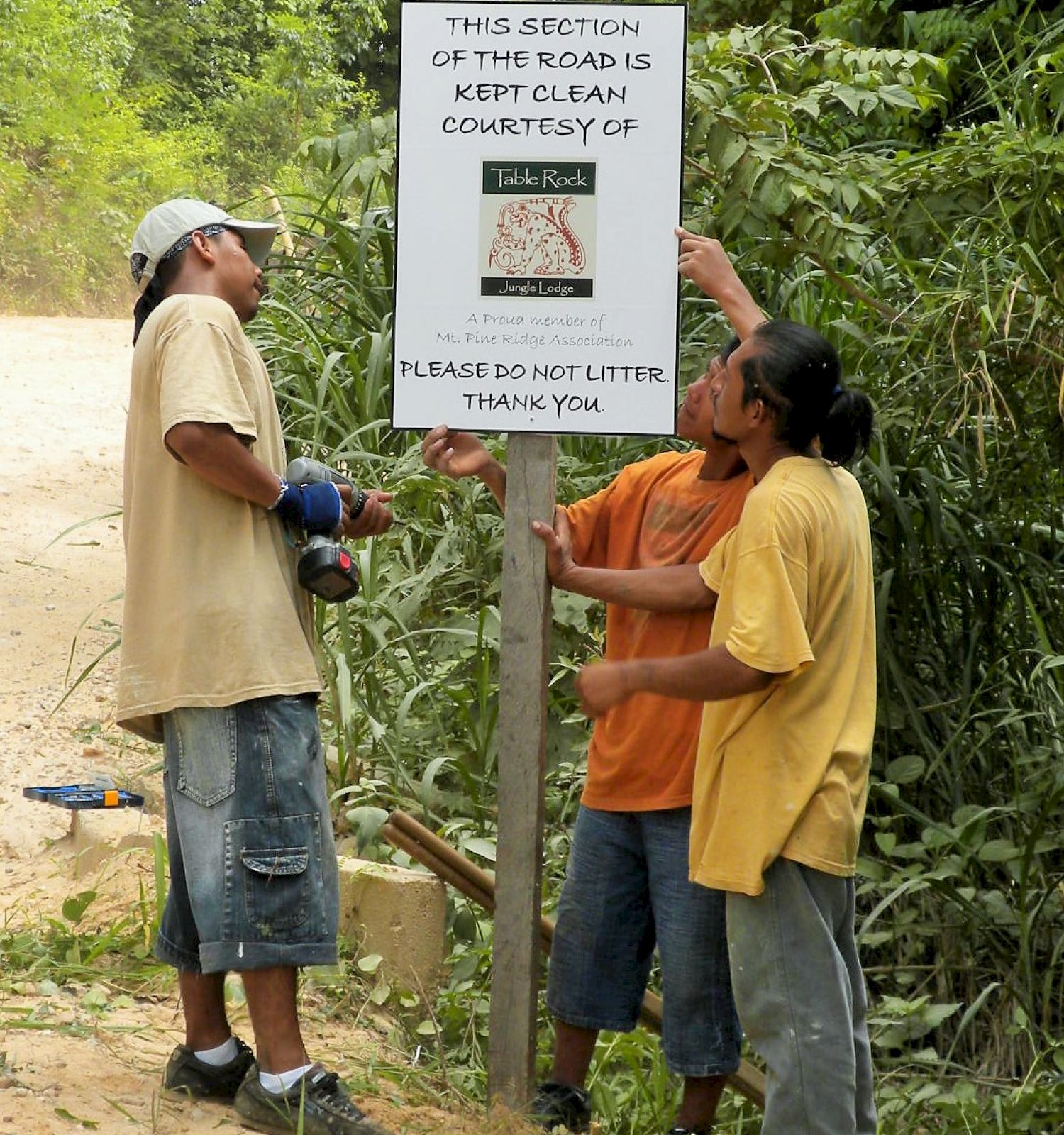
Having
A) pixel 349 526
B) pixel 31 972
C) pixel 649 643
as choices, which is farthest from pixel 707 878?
pixel 31 972

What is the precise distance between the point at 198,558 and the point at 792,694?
1.08 metres

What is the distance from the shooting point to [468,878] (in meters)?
3.45

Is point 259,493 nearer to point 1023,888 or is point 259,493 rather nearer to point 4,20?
point 1023,888

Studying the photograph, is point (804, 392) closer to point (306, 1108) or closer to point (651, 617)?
point (651, 617)

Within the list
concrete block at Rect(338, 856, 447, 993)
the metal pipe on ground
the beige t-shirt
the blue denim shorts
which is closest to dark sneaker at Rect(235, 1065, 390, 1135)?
the blue denim shorts

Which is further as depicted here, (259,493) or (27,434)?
(27,434)

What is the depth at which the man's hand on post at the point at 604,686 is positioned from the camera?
104 inches

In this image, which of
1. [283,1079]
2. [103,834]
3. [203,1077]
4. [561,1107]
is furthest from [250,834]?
[103,834]

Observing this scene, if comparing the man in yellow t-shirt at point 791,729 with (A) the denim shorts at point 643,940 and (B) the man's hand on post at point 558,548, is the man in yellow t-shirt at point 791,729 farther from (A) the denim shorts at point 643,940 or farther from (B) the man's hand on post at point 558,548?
(B) the man's hand on post at point 558,548

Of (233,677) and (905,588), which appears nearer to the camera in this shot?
(233,677)

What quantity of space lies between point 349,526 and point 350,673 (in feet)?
5.35

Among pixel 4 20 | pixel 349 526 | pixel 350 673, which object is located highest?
pixel 4 20

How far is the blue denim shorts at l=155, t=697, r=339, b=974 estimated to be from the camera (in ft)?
9.15

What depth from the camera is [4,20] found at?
16.4 metres
